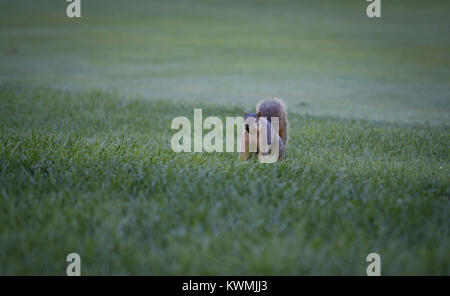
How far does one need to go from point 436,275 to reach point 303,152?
16.7ft

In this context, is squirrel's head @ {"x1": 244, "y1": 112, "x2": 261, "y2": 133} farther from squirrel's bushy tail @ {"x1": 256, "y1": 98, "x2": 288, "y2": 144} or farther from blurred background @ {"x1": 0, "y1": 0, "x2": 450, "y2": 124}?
blurred background @ {"x1": 0, "y1": 0, "x2": 450, "y2": 124}

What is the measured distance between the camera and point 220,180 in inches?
248

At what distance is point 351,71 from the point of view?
91.9 feet

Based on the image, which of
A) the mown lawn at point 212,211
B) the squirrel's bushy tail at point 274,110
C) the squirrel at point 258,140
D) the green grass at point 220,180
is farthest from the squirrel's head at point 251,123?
the squirrel's bushy tail at point 274,110

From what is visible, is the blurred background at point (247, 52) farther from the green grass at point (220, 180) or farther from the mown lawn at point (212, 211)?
the mown lawn at point (212, 211)

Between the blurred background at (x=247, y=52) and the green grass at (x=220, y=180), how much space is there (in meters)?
0.37

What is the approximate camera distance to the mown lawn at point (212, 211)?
14.1 ft

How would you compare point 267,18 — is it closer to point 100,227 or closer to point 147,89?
point 147,89

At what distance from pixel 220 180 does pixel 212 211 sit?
1115mm

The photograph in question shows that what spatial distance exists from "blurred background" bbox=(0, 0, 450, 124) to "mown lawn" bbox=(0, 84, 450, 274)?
907cm

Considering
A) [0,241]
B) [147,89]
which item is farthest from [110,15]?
[0,241]

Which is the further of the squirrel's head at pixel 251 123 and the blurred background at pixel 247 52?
the blurred background at pixel 247 52

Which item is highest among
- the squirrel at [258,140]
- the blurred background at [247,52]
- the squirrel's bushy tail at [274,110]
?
the blurred background at [247,52]

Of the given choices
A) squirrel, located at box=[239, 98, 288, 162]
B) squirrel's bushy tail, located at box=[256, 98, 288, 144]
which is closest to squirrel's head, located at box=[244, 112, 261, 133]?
squirrel, located at box=[239, 98, 288, 162]
